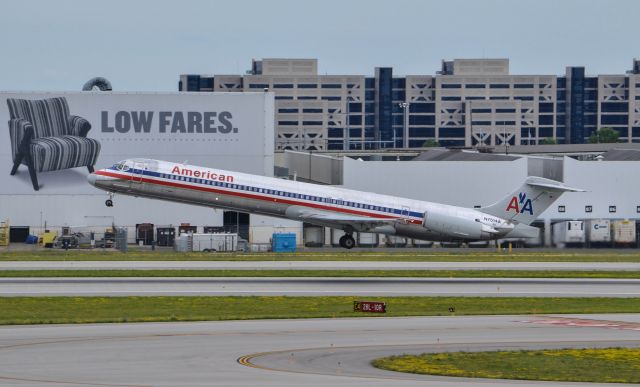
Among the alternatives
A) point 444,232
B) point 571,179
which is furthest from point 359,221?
point 571,179

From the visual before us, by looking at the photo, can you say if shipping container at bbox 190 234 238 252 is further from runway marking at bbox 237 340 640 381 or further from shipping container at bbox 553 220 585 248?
runway marking at bbox 237 340 640 381

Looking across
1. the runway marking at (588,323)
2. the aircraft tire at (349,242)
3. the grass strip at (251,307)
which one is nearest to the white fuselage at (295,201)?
the aircraft tire at (349,242)

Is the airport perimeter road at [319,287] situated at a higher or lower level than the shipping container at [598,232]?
lower

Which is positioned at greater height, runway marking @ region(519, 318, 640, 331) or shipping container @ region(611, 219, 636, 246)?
shipping container @ region(611, 219, 636, 246)

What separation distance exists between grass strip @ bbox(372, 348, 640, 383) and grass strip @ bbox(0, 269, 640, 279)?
103 feet

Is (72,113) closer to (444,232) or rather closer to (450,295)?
(444,232)

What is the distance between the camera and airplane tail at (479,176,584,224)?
270 ft

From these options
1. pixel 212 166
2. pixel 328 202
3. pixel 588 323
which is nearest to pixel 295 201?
pixel 328 202

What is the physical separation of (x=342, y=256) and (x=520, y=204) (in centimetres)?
1323

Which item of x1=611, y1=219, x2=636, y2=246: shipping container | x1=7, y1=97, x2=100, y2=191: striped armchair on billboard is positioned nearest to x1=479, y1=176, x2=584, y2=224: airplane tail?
x1=611, y1=219, x2=636, y2=246: shipping container

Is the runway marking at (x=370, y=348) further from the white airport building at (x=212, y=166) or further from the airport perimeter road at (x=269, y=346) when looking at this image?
the white airport building at (x=212, y=166)

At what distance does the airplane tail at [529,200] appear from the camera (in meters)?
82.4

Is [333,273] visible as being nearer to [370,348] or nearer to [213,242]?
[213,242]

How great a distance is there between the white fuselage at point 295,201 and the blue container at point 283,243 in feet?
38.9
